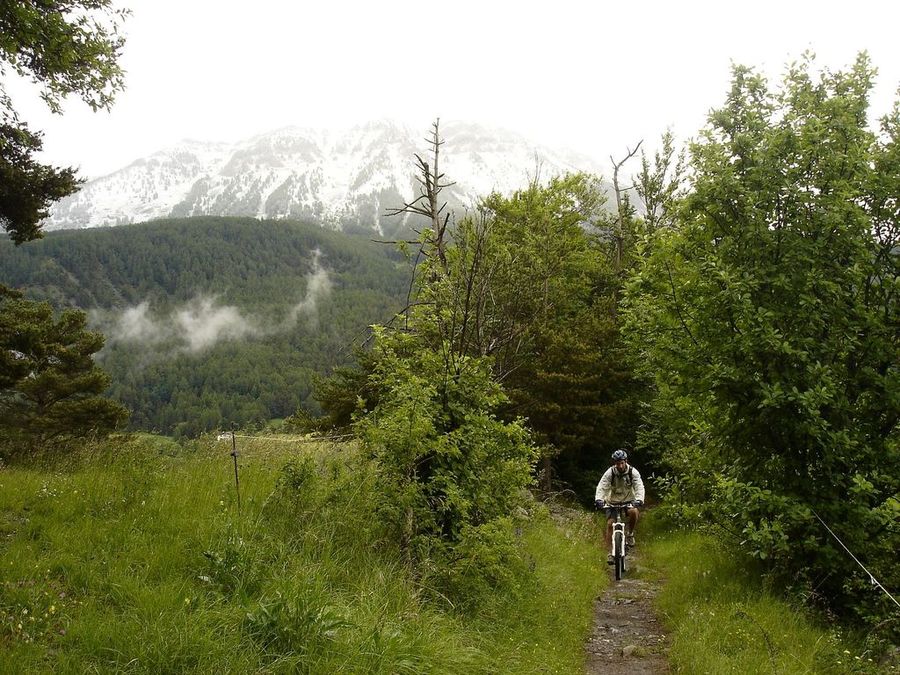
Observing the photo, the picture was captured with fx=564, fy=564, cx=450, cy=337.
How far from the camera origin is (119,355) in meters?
197

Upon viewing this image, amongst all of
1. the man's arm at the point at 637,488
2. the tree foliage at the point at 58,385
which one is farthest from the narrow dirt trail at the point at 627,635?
the tree foliage at the point at 58,385

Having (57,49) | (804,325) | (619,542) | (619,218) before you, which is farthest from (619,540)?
(619,218)

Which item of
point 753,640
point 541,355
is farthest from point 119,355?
point 753,640

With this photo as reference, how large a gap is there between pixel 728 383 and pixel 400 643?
5057 mm

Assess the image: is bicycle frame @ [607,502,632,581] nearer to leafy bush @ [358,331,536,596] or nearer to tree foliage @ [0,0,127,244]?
leafy bush @ [358,331,536,596]

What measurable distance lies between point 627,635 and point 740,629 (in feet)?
4.88

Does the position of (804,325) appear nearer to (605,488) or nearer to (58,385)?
(605,488)

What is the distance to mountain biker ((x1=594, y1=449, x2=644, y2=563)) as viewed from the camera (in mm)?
10438

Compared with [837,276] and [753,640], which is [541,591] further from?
[837,276]

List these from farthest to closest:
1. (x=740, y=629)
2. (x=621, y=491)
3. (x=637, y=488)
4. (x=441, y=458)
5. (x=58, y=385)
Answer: (x=58, y=385) < (x=621, y=491) < (x=637, y=488) < (x=441, y=458) < (x=740, y=629)

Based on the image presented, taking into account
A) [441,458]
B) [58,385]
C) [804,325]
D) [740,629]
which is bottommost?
[58,385]

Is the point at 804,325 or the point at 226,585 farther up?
the point at 804,325

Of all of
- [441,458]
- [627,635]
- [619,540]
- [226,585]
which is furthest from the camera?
[619,540]

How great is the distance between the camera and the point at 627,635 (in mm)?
7062
